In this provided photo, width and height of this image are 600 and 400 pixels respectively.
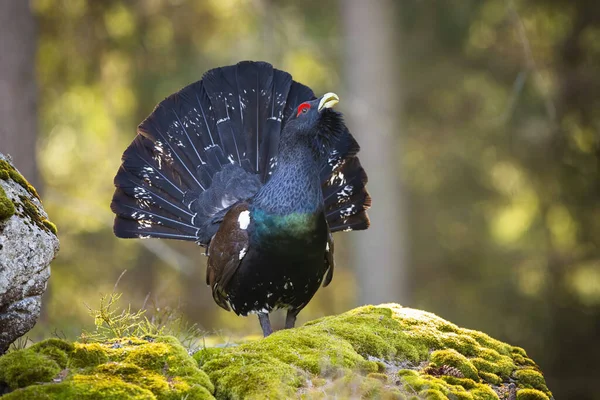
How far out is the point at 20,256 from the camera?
3539 mm

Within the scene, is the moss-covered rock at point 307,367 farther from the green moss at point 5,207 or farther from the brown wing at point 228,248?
the brown wing at point 228,248

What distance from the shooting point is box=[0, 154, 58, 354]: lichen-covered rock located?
11.4ft

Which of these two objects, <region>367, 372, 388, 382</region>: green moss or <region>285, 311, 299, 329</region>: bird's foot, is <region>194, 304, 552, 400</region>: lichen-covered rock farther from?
<region>285, 311, 299, 329</region>: bird's foot

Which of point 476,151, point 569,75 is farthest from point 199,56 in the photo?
point 569,75

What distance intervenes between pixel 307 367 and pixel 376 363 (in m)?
0.44

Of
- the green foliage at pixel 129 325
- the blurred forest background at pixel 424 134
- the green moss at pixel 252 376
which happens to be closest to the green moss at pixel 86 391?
the green moss at pixel 252 376

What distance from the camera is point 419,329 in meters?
4.45

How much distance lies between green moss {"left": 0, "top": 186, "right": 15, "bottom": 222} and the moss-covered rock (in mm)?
709

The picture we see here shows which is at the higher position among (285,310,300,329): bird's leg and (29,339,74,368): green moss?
(285,310,300,329): bird's leg

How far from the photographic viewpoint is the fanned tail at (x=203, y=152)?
19.5 feet

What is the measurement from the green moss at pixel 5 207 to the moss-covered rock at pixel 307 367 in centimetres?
71

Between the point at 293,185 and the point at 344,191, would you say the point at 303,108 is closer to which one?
the point at 293,185

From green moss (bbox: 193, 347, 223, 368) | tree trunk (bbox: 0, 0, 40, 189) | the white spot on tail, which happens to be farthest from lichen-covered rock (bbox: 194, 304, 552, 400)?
tree trunk (bbox: 0, 0, 40, 189)

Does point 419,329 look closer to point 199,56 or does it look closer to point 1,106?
point 1,106
